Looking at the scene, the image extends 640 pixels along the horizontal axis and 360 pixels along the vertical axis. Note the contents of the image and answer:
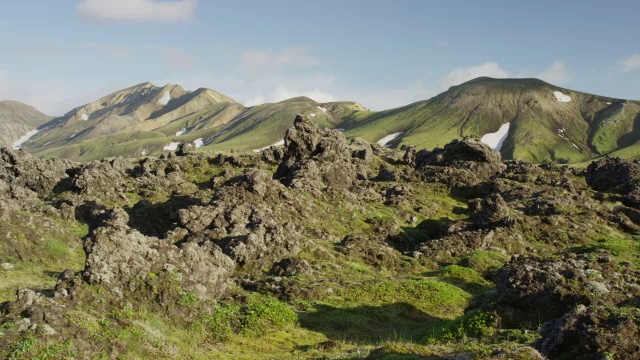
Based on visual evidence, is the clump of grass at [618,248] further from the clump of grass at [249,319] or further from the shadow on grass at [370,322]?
the clump of grass at [249,319]

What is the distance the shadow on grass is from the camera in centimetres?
2208

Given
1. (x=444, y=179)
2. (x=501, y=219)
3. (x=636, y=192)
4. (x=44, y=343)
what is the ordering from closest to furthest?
(x=44, y=343)
(x=501, y=219)
(x=636, y=192)
(x=444, y=179)

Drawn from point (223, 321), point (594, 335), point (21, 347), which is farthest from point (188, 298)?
point (594, 335)

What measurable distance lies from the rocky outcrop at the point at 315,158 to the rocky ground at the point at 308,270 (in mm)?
451

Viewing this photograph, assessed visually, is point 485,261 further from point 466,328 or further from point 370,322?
point 466,328

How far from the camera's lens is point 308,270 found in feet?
103

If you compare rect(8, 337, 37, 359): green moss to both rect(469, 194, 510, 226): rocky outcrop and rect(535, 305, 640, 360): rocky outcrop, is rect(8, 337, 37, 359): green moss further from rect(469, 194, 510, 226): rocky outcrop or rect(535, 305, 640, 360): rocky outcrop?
rect(469, 194, 510, 226): rocky outcrop

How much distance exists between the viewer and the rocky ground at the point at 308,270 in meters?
16.2

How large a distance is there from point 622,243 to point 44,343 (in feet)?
154

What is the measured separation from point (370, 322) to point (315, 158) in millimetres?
45211

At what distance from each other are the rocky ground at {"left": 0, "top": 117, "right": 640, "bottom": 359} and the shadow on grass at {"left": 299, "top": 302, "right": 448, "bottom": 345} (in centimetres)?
12

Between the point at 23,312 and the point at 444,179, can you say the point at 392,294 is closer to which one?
the point at 23,312

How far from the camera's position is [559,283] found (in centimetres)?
2162

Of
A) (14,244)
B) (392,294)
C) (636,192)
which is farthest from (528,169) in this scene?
(14,244)
